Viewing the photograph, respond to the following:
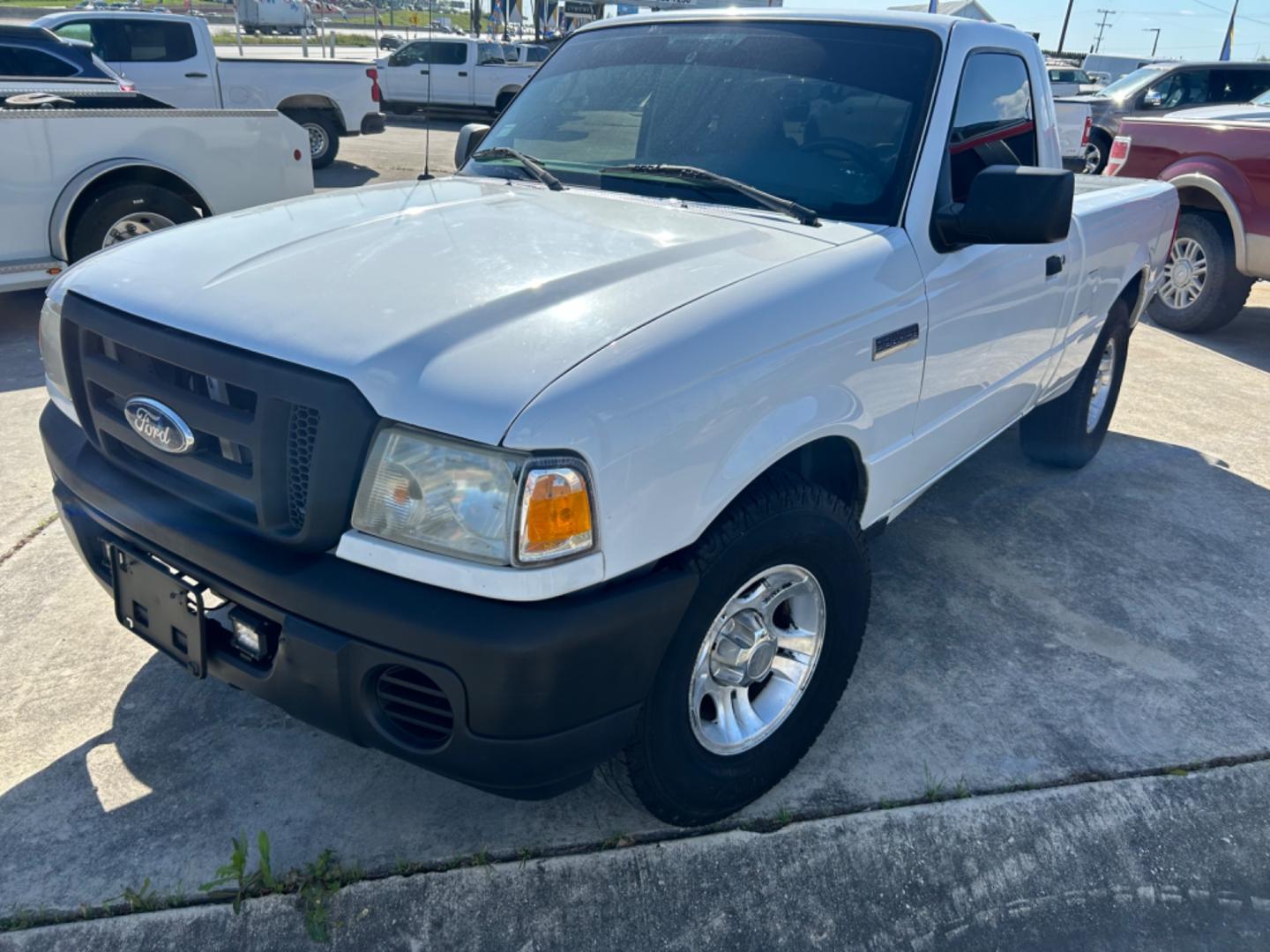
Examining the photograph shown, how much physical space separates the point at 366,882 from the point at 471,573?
36.7 inches

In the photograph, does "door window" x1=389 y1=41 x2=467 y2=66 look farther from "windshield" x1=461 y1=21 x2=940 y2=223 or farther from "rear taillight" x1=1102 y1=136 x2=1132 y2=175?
"windshield" x1=461 y1=21 x2=940 y2=223

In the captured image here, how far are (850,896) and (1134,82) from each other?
13832 mm

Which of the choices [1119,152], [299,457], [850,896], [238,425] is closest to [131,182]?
[238,425]

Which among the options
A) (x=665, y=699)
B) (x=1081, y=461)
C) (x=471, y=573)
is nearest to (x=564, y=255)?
(x=471, y=573)

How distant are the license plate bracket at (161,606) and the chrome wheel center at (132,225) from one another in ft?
15.0

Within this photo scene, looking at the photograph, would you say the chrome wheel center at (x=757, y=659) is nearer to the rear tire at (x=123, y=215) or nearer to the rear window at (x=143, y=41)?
the rear tire at (x=123, y=215)

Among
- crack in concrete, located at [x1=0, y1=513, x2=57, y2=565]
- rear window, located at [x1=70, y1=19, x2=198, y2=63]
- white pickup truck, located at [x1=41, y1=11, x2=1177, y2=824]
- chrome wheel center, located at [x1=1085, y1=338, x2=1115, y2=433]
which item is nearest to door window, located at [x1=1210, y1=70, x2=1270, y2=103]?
chrome wheel center, located at [x1=1085, y1=338, x2=1115, y2=433]

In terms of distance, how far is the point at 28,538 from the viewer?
141 inches

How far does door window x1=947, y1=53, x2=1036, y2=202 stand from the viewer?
3.10m

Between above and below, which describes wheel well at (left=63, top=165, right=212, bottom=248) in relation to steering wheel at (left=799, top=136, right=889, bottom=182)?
below

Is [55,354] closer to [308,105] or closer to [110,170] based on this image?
[110,170]

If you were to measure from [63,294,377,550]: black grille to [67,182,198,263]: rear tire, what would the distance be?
4293mm

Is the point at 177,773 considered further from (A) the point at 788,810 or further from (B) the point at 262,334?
(A) the point at 788,810

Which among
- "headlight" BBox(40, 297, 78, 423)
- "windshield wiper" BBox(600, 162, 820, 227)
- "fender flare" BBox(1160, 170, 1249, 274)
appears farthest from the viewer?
"fender flare" BBox(1160, 170, 1249, 274)
